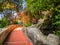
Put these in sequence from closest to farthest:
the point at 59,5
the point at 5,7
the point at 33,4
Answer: the point at 59,5 < the point at 33,4 < the point at 5,7

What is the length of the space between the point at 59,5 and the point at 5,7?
1564cm

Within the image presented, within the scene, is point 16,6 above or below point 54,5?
below

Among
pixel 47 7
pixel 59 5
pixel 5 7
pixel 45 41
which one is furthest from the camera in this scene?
pixel 5 7

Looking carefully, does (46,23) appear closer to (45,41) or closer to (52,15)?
(52,15)

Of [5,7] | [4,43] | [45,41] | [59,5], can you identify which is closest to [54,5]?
[59,5]

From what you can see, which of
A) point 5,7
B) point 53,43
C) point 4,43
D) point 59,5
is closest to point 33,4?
point 59,5

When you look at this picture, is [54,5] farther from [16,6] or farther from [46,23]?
[16,6]

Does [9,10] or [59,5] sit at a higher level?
[59,5]

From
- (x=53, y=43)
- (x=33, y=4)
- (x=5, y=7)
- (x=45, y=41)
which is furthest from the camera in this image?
(x=5, y=7)

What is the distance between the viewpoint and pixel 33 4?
685cm

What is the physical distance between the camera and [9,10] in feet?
72.4

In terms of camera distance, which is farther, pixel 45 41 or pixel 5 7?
pixel 5 7

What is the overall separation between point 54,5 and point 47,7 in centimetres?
33

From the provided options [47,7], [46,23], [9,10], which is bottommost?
[9,10]
